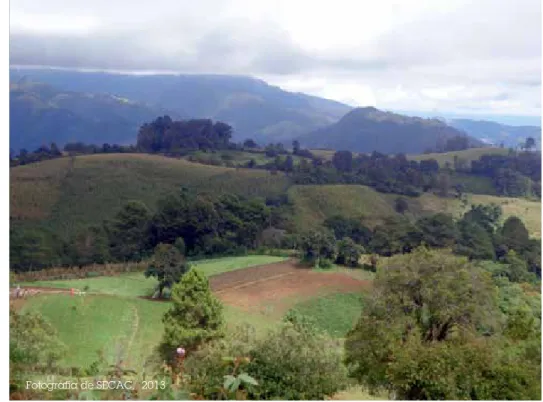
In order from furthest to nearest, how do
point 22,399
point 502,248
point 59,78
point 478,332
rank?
point 59,78 < point 502,248 < point 478,332 < point 22,399

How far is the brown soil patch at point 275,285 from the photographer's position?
10.0 meters

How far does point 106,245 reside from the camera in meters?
15.1

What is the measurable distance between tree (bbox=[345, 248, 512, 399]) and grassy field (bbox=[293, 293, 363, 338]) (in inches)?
113

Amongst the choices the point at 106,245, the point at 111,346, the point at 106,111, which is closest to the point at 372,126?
the point at 106,111

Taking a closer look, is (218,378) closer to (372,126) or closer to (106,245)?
(106,245)

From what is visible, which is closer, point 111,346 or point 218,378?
point 218,378

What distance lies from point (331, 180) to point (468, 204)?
26.6 ft

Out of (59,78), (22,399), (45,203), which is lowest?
(45,203)

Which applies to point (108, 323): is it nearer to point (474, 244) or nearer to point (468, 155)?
point (474, 244)

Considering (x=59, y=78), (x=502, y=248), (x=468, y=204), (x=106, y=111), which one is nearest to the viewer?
(x=502, y=248)

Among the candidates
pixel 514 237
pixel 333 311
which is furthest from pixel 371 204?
pixel 333 311

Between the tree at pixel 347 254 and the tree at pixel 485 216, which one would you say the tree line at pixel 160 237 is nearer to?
the tree at pixel 347 254

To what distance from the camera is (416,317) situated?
23.9ft

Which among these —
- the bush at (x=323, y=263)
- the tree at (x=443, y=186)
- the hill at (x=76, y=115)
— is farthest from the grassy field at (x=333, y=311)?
the hill at (x=76, y=115)
